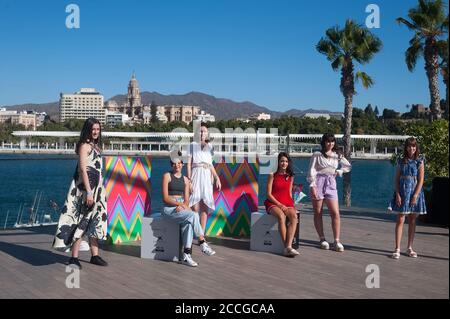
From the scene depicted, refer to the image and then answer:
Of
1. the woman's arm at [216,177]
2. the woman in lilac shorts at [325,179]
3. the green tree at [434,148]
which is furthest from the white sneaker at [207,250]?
the green tree at [434,148]

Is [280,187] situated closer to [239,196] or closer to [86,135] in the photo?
[239,196]

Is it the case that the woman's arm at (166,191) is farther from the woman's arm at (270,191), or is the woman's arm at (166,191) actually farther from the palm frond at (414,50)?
the palm frond at (414,50)

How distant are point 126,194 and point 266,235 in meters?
2.03

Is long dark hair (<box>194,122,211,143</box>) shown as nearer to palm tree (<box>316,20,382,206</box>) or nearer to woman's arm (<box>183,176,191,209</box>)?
woman's arm (<box>183,176,191,209</box>)

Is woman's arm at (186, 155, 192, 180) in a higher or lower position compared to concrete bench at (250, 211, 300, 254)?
higher

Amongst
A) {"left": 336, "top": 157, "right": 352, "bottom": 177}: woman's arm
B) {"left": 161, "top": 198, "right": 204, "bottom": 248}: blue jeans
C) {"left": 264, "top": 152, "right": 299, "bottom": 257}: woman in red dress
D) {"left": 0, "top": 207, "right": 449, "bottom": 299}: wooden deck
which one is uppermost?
{"left": 336, "top": 157, "right": 352, "bottom": 177}: woman's arm

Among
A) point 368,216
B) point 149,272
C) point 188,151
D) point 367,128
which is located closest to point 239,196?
point 188,151

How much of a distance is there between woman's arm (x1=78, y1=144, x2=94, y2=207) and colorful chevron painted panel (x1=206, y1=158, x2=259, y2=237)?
2737mm

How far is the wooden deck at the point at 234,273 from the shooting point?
17.3 ft

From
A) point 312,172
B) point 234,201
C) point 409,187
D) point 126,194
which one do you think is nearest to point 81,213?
point 126,194

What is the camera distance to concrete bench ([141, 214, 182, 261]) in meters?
6.80

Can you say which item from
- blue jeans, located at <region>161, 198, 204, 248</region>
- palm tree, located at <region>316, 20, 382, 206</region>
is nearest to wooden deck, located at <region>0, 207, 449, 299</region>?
blue jeans, located at <region>161, 198, 204, 248</region>

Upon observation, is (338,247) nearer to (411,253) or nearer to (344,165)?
(411,253)

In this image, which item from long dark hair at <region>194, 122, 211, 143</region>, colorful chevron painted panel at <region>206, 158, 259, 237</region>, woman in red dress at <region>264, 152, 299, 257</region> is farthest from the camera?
colorful chevron painted panel at <region>206, 158, 259, 237</region>
